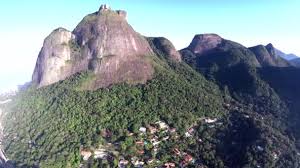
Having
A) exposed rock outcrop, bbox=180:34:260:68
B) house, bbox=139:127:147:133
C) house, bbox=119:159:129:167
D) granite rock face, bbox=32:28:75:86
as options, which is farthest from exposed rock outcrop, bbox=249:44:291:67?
house, bbox=119:159:129:167

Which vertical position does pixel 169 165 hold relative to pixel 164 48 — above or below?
below

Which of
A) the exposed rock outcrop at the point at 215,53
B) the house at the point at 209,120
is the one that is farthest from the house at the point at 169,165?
the exposed rock outcrop at the point at 215,53

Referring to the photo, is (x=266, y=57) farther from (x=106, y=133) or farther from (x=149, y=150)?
(x=149, y=150)

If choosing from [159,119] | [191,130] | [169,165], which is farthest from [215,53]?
[169,165]

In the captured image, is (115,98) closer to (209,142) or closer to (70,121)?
(70,121)

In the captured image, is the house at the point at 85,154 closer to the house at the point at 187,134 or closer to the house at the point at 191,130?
the house at the point at 187,134

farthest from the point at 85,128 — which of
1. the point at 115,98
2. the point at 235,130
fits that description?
the point at 235,130
